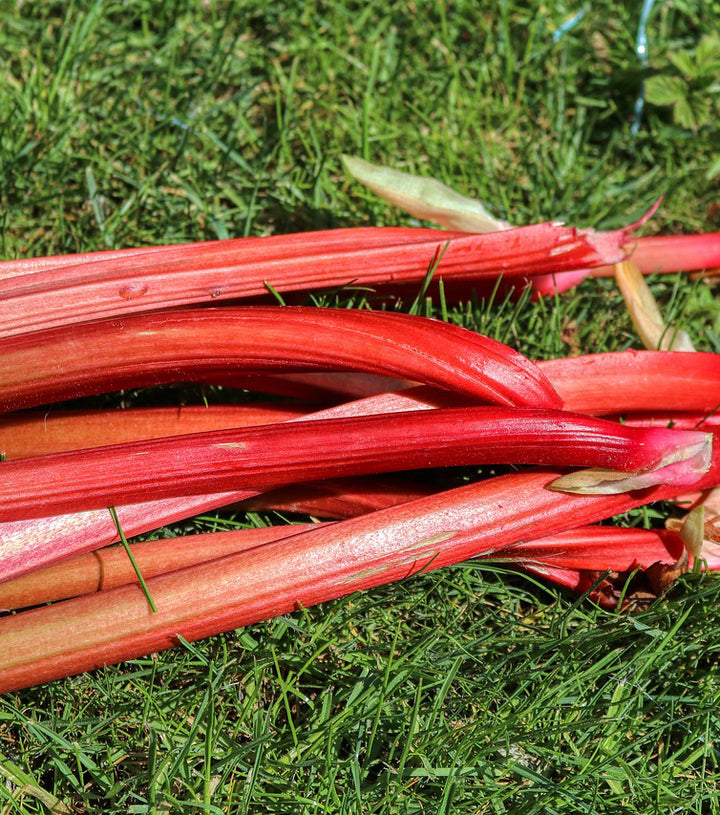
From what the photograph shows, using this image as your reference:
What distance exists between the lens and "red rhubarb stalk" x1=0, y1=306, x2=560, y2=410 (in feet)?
6.53

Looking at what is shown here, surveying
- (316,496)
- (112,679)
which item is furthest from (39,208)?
(112,679)

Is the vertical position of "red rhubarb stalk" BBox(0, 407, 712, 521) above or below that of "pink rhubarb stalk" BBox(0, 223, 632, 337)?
below

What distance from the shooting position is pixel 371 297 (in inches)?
100

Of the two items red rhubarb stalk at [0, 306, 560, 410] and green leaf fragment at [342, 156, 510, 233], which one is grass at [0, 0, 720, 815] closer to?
green leaf fragment at [342, 156, 510, 233]

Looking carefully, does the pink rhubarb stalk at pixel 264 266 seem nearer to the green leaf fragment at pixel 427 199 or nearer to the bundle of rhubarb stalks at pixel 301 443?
the bundle of rhubarb stalks at pixel 301 443

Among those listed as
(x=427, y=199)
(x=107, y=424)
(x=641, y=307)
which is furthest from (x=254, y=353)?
(x=641, y=307)

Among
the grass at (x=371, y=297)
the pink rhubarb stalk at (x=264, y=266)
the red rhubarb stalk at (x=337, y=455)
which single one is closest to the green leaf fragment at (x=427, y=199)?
the pink rhubarb stalk at (x=264, y=266)

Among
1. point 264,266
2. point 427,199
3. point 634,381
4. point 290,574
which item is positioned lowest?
point 290,574

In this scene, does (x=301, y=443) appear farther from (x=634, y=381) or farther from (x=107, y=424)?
(x=634, y=381)

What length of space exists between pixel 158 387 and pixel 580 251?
130 cm

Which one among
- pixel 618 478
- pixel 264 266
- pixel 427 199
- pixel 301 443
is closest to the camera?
pixel 301 443

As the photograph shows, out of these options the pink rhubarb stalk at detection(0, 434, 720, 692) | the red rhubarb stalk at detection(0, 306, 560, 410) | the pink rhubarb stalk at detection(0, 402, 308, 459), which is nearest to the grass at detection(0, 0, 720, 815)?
the pink rhubarb stalk at detection(0, 434, 720, 692)

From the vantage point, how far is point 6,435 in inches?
85.5

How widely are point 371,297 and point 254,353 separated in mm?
595
